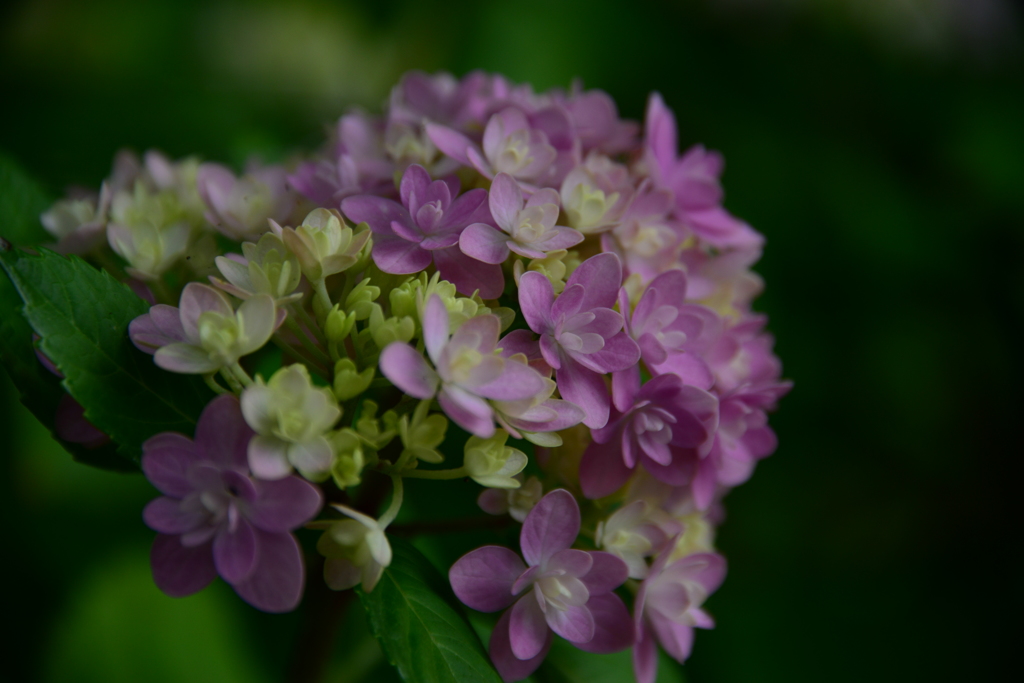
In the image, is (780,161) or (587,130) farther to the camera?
(780,161)

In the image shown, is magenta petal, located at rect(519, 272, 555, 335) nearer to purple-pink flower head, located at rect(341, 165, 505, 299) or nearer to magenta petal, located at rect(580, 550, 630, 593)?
purple-pink flower head, located at rect(341, 165, 505, 299)

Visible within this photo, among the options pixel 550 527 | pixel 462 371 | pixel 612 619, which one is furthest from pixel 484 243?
pixel 612 619

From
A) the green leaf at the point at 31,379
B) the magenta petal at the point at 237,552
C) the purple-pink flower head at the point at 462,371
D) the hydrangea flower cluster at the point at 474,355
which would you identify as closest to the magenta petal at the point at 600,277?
the hydrangea flower cluster at the point at 474,355

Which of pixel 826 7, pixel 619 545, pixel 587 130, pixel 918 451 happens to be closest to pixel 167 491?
pixel 619 545

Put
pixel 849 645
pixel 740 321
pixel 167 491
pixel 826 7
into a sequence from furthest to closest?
pixel 826 7
pixel 849 645
pixel 740 321
pixel 167 491

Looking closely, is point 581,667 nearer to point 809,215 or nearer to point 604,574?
point 604,574

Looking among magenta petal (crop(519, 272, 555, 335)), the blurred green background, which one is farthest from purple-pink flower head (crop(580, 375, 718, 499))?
the blurred green background

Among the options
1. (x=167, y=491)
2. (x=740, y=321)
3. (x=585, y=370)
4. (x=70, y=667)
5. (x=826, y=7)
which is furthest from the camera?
(x=826, y=7)

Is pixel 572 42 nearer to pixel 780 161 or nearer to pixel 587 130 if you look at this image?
pixel 780 161
